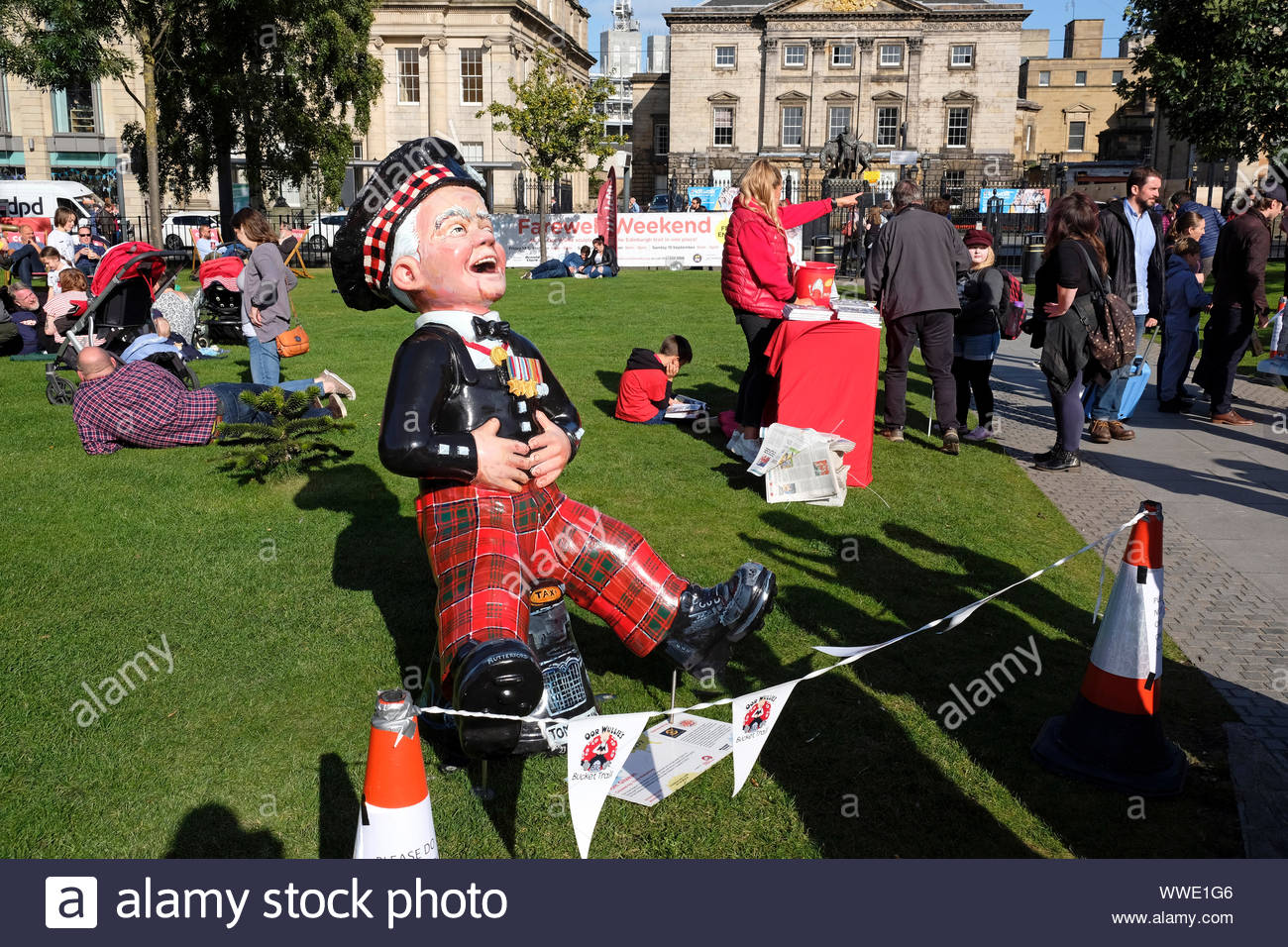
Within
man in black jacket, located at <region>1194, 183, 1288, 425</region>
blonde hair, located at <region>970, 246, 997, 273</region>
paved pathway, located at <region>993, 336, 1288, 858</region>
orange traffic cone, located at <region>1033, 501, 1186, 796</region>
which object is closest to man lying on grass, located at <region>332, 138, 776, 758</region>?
orange traffic cone, located at <region>1033, 501, 1186, 796</region>

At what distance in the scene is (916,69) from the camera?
2445 inches

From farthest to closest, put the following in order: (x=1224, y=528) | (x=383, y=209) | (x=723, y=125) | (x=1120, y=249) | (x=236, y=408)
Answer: (x=723, y=125) < (x=236, y=408) < (x=1120, y=249) < (x=1224, y=528) < (x=383, y=209)

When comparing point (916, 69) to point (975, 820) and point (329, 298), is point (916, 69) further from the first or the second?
point (975, 820)

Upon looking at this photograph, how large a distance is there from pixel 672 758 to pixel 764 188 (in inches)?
204

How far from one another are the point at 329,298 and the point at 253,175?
9.70 meters

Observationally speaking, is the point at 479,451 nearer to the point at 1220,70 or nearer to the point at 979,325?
the point at 979,325

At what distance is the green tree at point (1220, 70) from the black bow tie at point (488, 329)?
1035 inches

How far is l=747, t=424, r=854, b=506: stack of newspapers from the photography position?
276 inches

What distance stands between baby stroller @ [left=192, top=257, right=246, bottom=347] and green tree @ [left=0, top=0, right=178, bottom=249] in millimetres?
10725

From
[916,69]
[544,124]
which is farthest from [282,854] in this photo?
[916,69]

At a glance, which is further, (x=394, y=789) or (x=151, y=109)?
(x=151, y=109)

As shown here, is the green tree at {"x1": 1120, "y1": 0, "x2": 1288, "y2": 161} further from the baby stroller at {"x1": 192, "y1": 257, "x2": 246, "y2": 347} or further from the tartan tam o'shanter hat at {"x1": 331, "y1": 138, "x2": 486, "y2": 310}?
the tartan tam o'shanter hat at {"x1": 331, "y1": 138, "x2": 486, "y2": 310}

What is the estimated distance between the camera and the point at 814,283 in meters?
7.81

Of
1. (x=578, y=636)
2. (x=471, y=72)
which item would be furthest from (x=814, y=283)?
(x=471, y=72)
